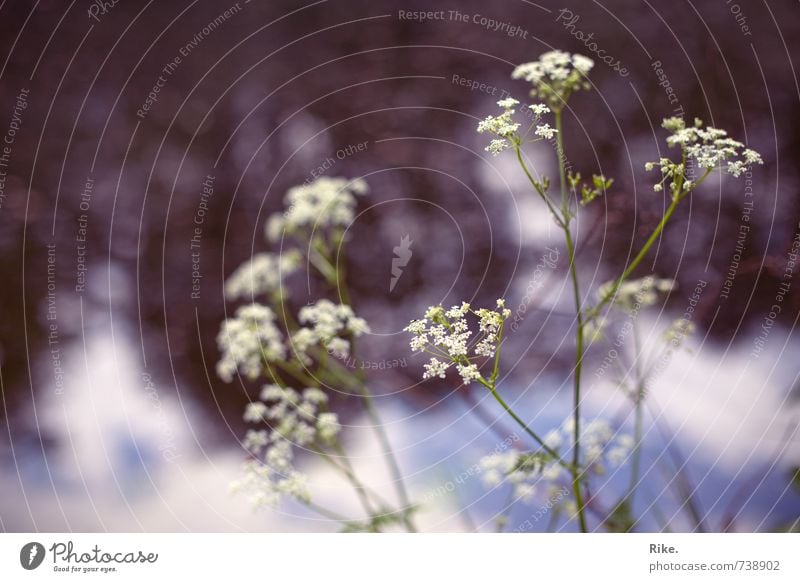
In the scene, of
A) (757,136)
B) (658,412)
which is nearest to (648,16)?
Result: (757,136)

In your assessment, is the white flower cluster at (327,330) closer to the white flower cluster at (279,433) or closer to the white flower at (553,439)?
the white flower cluster at (279,433)

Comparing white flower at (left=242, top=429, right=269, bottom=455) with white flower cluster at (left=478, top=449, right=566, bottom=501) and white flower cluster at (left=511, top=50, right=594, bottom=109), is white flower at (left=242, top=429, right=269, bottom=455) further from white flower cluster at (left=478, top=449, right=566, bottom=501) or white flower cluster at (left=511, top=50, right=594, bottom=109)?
white flower cluster at (left=511, top=50, right=594, bottom=109)

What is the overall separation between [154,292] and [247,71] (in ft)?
1.33

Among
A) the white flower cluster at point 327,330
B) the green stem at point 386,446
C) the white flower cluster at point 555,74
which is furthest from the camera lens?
the green stem at point 386,446

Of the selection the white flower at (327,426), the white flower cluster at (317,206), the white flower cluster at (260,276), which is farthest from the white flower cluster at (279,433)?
the white flower cluster at (317,206)

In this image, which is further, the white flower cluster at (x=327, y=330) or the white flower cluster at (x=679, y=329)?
the white flower cluster at (x=679, y=329)

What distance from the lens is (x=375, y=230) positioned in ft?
3.34

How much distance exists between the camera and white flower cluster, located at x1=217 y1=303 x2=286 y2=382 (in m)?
0.91

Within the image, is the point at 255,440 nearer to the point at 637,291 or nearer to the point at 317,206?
the point at 317,206

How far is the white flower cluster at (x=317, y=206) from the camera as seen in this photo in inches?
38.0

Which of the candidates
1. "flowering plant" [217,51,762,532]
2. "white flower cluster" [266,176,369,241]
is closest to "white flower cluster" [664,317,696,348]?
"flowering plant" [217,51,762,532]
